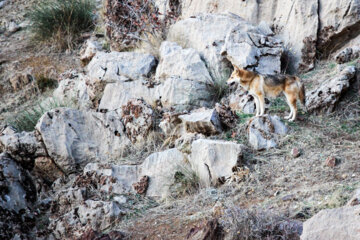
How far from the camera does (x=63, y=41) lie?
13.3 meters

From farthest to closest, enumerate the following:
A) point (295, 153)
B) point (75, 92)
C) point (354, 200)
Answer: point (75, 92), point (295, 153), point (354, 200)

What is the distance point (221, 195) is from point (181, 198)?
2.32 feet

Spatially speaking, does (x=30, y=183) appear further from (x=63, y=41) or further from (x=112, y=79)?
(x=63, y=41)

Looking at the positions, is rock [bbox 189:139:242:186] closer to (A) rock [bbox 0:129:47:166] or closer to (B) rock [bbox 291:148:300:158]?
(B) rock [bbox 291:148:300:158]

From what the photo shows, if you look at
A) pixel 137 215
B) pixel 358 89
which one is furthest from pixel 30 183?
pixel 358 89

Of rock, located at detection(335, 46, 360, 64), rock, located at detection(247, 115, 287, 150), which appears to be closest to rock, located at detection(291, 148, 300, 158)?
rock, located at detection(247, 115, 287, 150)

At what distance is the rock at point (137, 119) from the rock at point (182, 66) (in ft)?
4.11

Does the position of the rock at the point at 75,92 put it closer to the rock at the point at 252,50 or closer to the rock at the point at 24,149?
the rock at the point at 24,149

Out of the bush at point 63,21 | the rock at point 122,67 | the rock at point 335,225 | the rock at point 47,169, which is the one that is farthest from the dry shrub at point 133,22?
the rock at point 335,225

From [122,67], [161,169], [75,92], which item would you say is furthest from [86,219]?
[75,92]

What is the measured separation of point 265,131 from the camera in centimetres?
754

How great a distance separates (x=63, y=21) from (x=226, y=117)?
23.9 ft

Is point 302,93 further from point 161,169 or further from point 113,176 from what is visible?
point 113,176

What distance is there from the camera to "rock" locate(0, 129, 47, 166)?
8141 mm
